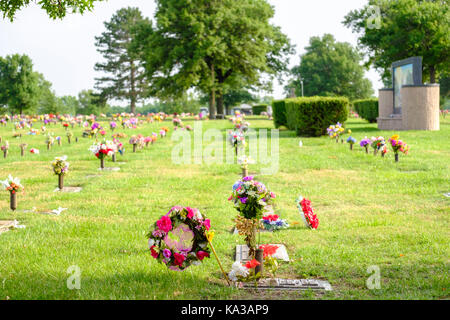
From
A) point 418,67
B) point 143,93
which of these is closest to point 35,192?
point 418,67

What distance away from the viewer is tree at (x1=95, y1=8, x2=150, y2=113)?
215ft

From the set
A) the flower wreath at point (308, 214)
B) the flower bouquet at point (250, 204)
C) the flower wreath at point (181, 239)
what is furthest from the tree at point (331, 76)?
the flower wreath at point (181, 239)

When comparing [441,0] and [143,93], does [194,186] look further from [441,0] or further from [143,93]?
[143,93]

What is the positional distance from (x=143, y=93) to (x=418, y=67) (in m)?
Result: 48.1

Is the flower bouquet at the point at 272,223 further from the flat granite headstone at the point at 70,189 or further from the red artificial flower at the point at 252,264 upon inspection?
the flat granite headstone at the point at 70,189

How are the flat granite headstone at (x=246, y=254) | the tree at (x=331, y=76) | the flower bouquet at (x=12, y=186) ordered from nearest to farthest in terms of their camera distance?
the flat granite headstone at (x=246, y=254)
the flower bouquet at (x=12, y=186)
the tree at (x=331, y=76)

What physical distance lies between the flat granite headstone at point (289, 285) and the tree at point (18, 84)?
65990 millimetres

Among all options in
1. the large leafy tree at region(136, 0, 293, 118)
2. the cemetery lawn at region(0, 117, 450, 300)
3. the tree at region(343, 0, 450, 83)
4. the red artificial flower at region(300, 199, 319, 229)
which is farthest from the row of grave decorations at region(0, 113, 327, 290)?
the large leafy tree at region(136, 0, 293, 118)

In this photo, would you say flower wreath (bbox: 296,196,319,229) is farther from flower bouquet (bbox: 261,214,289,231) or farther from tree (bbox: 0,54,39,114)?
tree (bbox: 0,54,39,114)

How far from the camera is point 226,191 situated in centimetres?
861

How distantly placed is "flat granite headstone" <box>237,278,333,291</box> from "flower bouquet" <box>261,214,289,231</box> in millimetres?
1533

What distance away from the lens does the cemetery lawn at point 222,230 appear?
13.1ft
